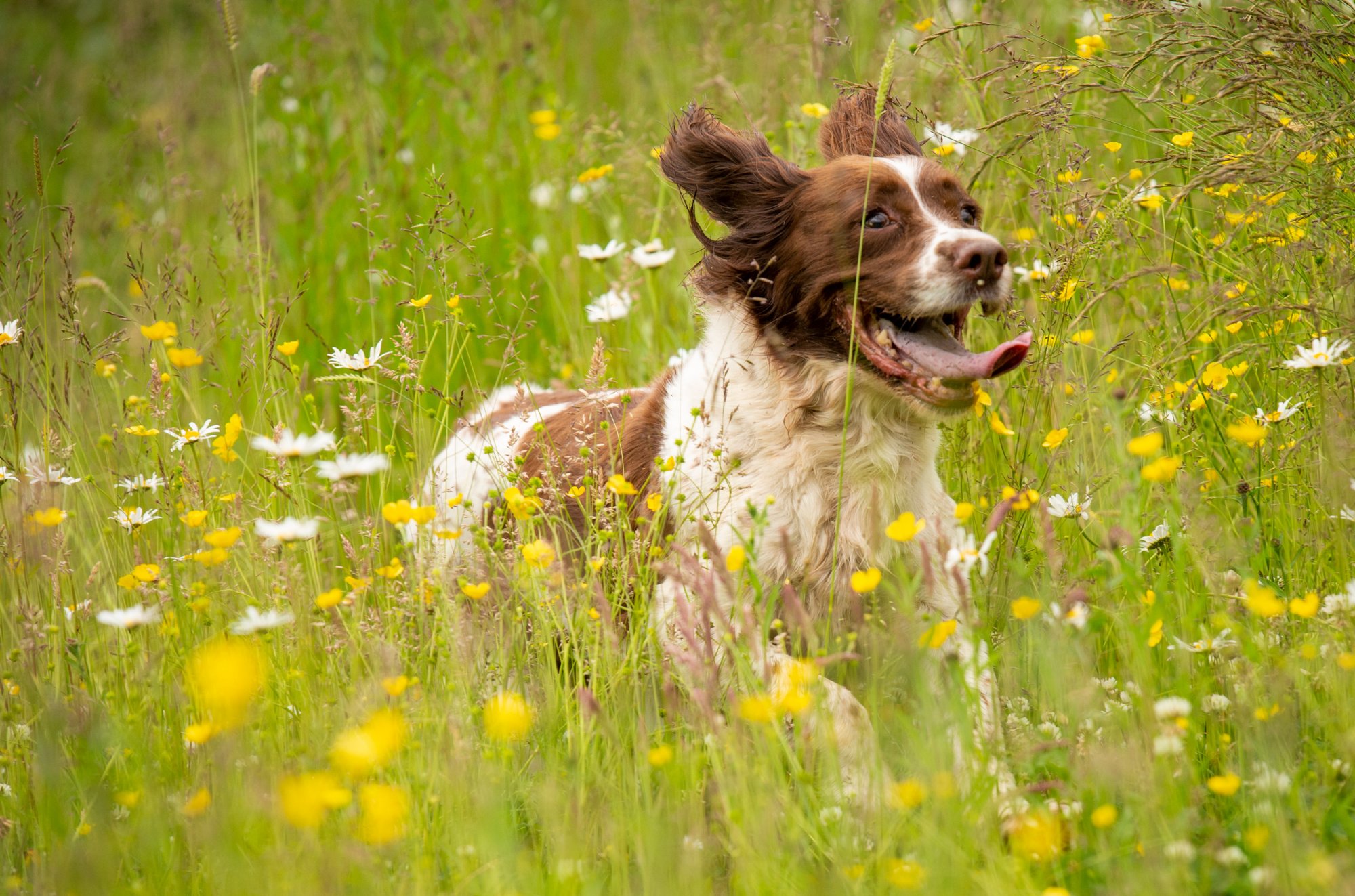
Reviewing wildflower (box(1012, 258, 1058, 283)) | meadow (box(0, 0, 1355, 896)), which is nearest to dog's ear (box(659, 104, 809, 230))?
meadow (box(0, 0, 1355, 896))

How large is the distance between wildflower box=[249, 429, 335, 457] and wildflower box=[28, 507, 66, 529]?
1.56 ft

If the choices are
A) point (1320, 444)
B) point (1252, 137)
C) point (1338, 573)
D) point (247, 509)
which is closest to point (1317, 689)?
point (1338, 573)

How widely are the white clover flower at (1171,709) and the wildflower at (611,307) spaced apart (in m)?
2.46

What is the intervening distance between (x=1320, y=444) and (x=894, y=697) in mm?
1133

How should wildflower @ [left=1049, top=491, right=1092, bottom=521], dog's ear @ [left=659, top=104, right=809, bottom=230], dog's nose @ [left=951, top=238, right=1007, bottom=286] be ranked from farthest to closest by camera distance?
dog's ear @ [left=659, top=104, right=809, bottom=230] → dog's nose @ [left=951, top=238, right=1007, bottom=286] → wildflower @ [left=1049, top=491, right=1092, bottom=521]

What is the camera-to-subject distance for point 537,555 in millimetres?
2410

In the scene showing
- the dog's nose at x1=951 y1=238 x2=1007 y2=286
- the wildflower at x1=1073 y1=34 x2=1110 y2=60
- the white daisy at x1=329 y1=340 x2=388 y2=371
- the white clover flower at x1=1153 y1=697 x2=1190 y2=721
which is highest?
the wildflower at x1=1073 y1=34 x2=1110 y2=60

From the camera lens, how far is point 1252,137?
9.28 ft

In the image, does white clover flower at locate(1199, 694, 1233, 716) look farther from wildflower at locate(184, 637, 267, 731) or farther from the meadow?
wildflower at locate(184, 637, 267, 731)

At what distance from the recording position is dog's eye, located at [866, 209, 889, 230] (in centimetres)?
311

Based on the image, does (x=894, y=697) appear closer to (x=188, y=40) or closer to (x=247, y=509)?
(x=247, y=509)

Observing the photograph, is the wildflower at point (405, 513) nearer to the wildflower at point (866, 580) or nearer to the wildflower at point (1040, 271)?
the wildflower at point (866, 580)

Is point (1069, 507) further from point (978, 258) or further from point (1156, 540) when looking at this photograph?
point (978, 258)

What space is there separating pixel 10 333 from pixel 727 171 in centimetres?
187
